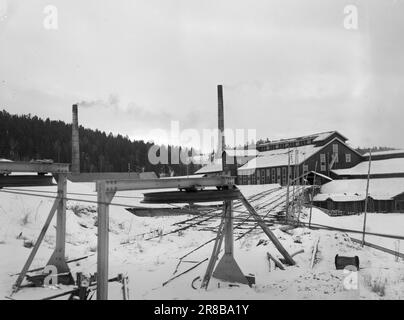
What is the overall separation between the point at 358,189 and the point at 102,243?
41.1 m

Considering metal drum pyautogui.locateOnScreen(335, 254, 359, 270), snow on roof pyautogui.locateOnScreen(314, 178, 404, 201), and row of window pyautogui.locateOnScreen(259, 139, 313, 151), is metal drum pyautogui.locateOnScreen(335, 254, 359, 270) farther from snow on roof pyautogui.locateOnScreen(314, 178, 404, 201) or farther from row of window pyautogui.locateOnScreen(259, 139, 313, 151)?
row of window pyautogui.locateOnScreen(259, 139, 313, 151)

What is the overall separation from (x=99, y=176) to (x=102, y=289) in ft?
92.7

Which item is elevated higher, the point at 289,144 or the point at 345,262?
the point at 289,144

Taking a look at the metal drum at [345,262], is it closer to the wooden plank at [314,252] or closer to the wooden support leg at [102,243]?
the wooden plank at [314,252]

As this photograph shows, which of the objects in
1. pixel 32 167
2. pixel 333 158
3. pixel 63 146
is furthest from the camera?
pixel 63 146

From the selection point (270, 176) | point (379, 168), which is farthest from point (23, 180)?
point (379, 168)

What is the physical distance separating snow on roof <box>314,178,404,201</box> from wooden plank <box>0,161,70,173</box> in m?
35.3

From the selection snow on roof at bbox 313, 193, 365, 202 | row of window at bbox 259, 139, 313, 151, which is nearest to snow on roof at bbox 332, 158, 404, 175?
row of window at bbox 259, 139, 313, 151

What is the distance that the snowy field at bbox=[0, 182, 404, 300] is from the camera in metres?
6.96

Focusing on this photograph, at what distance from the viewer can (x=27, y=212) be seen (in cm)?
1234

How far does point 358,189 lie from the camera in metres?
40.9

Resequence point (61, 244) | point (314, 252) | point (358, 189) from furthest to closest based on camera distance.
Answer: point (358, 189)
point (314, 252)
point (61, 244)

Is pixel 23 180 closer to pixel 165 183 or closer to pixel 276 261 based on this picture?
pixel 165 183
